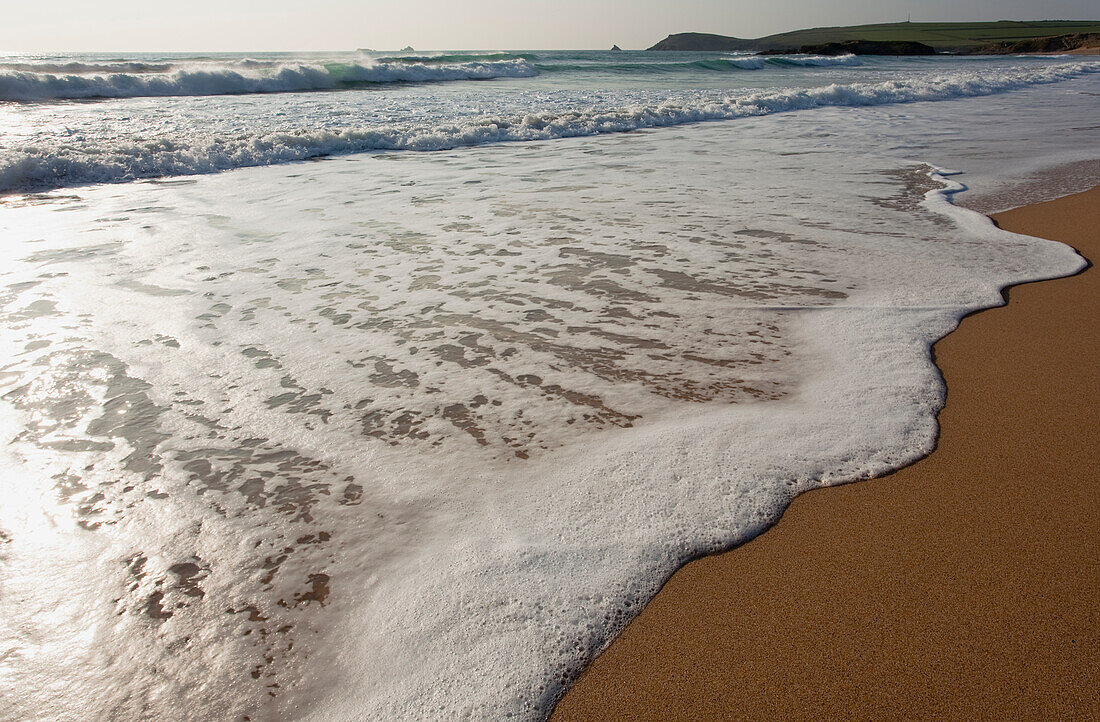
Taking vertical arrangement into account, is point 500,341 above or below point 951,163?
below

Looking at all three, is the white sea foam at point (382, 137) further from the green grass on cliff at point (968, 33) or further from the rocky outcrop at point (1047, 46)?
the green grass on cliff at point (968, 33)

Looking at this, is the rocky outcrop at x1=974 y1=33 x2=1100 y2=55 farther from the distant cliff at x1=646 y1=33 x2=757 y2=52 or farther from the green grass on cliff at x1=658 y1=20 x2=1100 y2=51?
the distant cliff at x1=646 y1=33 x2=757 y2=52

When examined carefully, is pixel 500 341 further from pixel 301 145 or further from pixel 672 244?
pixel 301 145

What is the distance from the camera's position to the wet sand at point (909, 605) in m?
1.36

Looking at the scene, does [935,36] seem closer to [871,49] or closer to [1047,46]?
[1047,46]

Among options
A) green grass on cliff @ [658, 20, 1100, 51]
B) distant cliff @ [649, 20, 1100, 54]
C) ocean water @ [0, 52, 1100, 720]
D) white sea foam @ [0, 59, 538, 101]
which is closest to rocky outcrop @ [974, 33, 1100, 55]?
distant cliff @ [649, 20, 1100, 54]

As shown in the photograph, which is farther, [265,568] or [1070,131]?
[1070,131]

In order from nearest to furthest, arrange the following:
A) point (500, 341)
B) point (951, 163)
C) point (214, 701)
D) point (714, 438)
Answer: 1. point (214, 701)
2. point (714, 438)
3. point (500, 341)
4. point (951, 163)

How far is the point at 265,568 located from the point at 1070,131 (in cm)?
1292

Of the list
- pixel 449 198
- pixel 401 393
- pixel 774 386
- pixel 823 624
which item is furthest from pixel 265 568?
pixel 449 198

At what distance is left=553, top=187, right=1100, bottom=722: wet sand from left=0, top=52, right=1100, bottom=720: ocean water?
0.11 m

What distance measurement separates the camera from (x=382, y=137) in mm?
10203

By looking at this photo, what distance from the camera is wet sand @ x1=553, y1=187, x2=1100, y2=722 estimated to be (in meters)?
1.36

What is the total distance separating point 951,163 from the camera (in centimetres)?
752
